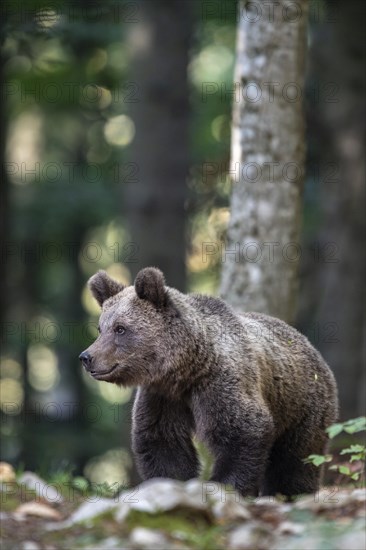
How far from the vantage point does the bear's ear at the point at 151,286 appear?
6.81m

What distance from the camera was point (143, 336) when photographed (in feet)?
22.5

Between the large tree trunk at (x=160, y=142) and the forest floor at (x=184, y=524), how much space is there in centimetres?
786

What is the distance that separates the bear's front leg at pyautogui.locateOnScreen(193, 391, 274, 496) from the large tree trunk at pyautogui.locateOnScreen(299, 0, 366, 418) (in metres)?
7.60

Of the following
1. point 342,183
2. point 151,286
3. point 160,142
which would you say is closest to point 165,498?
point 151,286

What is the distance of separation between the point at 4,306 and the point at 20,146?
1389 centimetres

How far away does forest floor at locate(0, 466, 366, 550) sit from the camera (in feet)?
15.9

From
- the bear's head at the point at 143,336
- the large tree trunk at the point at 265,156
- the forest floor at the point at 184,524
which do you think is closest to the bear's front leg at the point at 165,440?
the bear's head at the point at 143,336

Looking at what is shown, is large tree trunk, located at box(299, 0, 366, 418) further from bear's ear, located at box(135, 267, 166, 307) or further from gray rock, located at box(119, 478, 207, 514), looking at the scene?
gray rock, located at box(119, 478, 207, 514)

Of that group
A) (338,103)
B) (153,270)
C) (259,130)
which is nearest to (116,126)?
(338,103)

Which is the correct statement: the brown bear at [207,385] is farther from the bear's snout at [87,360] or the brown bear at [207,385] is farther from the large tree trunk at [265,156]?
the large tree trunk at [265,156]

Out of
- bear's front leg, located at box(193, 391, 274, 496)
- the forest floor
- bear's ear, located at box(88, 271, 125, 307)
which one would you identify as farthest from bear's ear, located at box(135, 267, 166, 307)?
the forest floor

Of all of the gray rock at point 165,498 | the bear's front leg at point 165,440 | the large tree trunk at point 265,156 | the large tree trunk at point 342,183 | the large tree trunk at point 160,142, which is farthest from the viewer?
the large tree trunk at point 342,183

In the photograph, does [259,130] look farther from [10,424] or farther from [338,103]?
[10,424]

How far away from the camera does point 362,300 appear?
47.8 feet
